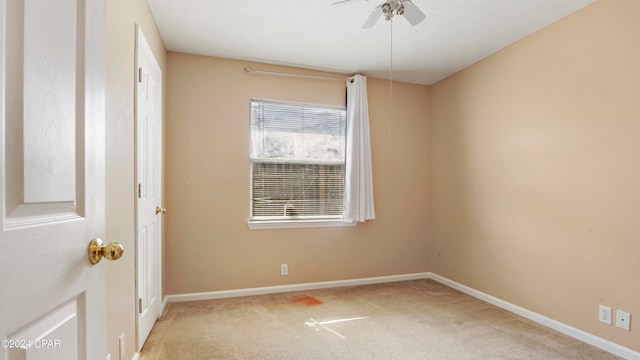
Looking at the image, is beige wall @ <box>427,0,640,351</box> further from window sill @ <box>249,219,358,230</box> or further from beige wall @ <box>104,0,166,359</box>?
beige wall @ <box>104,0,166,359</box>

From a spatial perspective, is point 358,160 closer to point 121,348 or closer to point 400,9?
point 400,9

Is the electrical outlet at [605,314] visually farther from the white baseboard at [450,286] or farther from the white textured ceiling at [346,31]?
the white textured ceiling at [346,31]

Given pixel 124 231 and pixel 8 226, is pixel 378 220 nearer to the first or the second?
pixel 124 231

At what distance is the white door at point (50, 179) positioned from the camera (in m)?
0.61

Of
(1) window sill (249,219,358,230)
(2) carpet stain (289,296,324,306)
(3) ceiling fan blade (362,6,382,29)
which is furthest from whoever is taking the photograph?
(1) window sill (249,219,358,230)

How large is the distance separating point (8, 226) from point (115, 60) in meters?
1.37

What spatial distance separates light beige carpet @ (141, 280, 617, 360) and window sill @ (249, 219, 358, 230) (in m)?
0.72

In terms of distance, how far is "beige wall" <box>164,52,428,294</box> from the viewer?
3201mm

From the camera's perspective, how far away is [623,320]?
2172mm

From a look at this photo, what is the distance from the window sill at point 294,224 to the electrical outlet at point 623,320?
231 centimetres

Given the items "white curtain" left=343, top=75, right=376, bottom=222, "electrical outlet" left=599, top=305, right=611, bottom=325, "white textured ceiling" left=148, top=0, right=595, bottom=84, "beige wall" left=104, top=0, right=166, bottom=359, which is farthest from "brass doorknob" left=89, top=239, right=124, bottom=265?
"electrical outlet" left=599, top=305, right=611, bottom=325

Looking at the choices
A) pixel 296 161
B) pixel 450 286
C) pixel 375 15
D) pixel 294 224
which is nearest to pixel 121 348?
pixel 294 224

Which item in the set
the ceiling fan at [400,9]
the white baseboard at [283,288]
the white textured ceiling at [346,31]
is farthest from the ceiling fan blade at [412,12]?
the white baseboard at [283,288]

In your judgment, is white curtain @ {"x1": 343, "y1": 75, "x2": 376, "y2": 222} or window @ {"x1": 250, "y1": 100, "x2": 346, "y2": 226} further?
white curtain @ {"x1": 343, "y1": 75, "x2": 376, "y2": 222}
